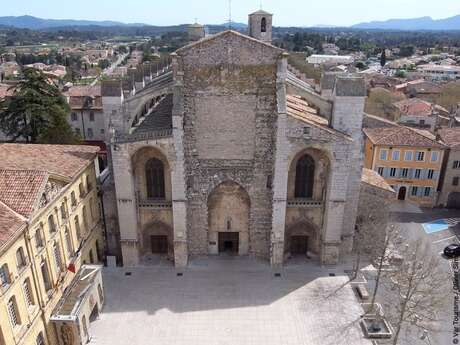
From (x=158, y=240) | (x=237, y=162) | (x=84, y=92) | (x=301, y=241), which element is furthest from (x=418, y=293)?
(x=84, y=92)

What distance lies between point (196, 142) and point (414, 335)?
19827 millimetres

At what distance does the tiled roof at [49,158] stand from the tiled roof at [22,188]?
1720 millimetres

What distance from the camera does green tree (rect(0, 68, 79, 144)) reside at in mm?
42906

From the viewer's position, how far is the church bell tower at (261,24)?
41.0 meters

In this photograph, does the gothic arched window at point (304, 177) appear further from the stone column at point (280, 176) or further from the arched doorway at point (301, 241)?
the arched doorway at point (301, 241)

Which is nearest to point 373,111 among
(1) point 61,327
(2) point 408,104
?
(2) point 408,104

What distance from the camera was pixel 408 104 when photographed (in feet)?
212

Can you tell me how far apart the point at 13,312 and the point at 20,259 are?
2.62m

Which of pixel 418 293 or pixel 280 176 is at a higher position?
pixel 280 176

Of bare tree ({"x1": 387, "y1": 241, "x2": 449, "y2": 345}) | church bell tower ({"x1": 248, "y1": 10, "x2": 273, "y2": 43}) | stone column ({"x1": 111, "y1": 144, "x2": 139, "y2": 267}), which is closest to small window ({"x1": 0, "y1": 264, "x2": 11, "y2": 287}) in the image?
stone column ({"x1": 111, "y1": 144, "x2": 139, "y2": 267})

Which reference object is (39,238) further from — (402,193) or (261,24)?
(402,193)

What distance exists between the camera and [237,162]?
32031 mm

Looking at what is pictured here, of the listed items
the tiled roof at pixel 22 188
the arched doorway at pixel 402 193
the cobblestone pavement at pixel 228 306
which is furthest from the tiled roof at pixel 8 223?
the arched doorway at pixel 402 193

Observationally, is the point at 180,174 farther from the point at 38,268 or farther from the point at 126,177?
the point at 38,268
